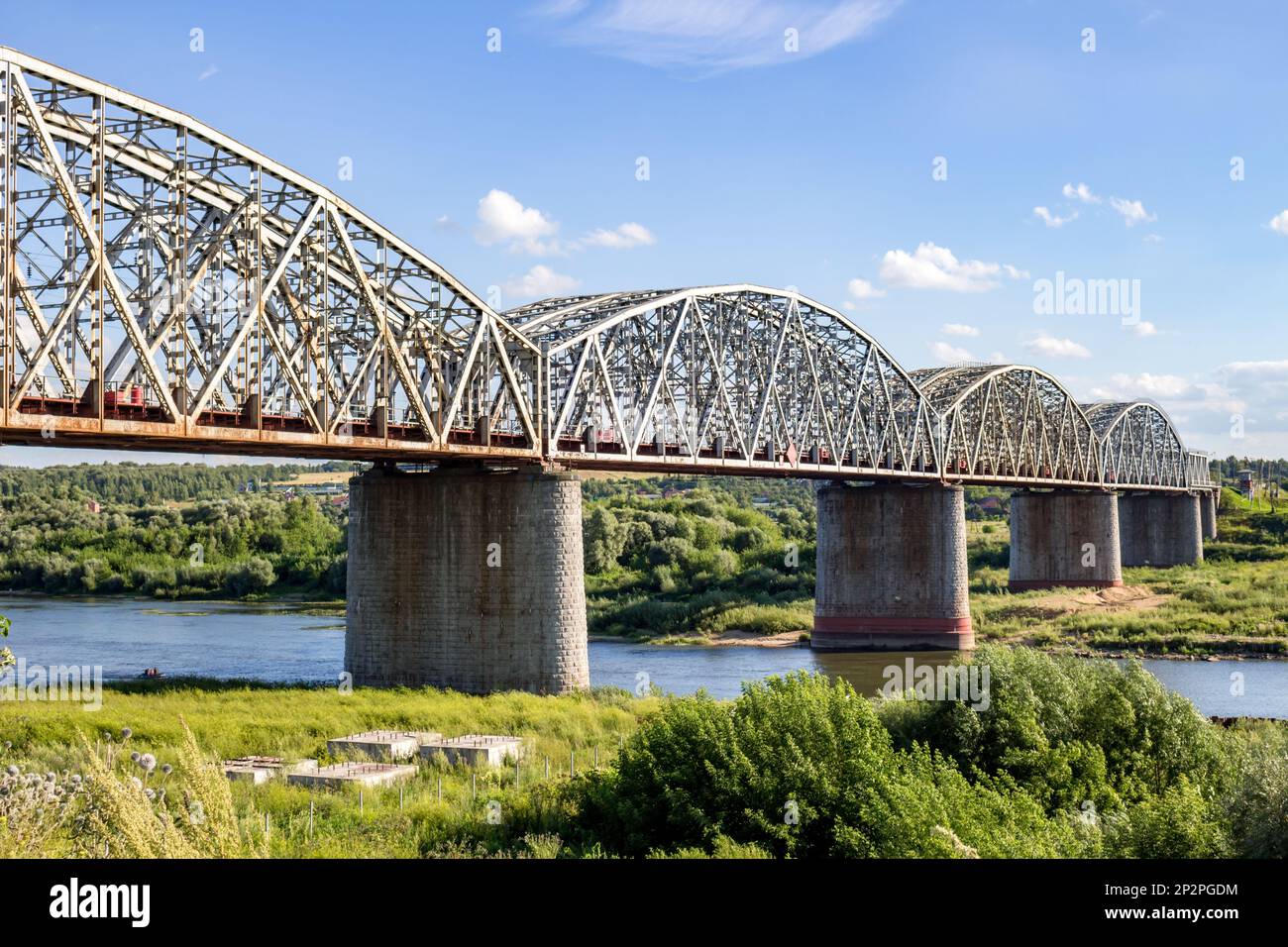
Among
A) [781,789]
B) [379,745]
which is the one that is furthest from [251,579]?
[781,789]

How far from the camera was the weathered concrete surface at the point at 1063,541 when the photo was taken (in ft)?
316

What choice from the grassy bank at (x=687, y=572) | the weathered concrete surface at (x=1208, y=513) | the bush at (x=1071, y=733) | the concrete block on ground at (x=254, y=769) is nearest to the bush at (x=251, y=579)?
the grassy bank at (x=687, y=572)

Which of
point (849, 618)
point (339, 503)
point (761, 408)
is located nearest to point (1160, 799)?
point (761, 408)

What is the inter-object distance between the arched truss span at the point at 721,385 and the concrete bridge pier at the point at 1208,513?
200 ft

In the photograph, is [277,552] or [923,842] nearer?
[923,842]

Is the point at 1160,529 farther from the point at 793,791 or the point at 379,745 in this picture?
the point at 793,791

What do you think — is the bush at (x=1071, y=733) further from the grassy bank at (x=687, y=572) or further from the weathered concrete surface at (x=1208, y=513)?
the weathered concrete surface at (x=1208, y=513)

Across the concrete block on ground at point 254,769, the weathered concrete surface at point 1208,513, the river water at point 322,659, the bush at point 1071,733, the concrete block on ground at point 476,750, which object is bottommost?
the river water at point 322,659

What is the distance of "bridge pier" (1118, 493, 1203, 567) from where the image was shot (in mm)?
120125

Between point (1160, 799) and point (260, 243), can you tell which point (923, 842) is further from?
point (260, 243)

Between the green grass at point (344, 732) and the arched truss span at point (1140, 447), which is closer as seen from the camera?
the green grass at point (344, 732)

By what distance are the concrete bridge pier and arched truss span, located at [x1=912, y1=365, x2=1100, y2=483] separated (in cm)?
2782
